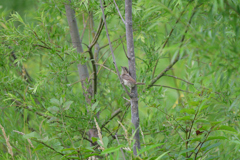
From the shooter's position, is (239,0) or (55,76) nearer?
(239,0)

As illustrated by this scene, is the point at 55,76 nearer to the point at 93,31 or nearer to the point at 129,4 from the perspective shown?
the point at 129,4

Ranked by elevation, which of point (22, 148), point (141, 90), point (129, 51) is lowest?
point (22, 148)

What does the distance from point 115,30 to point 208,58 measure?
4.30 ft

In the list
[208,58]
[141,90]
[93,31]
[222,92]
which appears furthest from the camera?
[93,31]

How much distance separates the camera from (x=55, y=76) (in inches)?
45.8

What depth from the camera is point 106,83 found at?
1742 millimetres

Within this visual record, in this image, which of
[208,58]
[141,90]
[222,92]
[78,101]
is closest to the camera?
[208,58]

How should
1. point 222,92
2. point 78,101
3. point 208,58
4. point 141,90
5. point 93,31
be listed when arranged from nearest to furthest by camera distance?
point 208,58, point 222,92, point 141,90, point 78,101, point 93,31

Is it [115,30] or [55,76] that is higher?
[115,30]

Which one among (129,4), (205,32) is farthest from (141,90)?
(205,32)

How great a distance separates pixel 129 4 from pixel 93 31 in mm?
843

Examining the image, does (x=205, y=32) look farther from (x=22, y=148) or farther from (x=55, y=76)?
(x=22, y=148)

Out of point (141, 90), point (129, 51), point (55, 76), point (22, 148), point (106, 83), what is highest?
point (129, 51)

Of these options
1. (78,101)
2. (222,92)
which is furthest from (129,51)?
(78,101)
